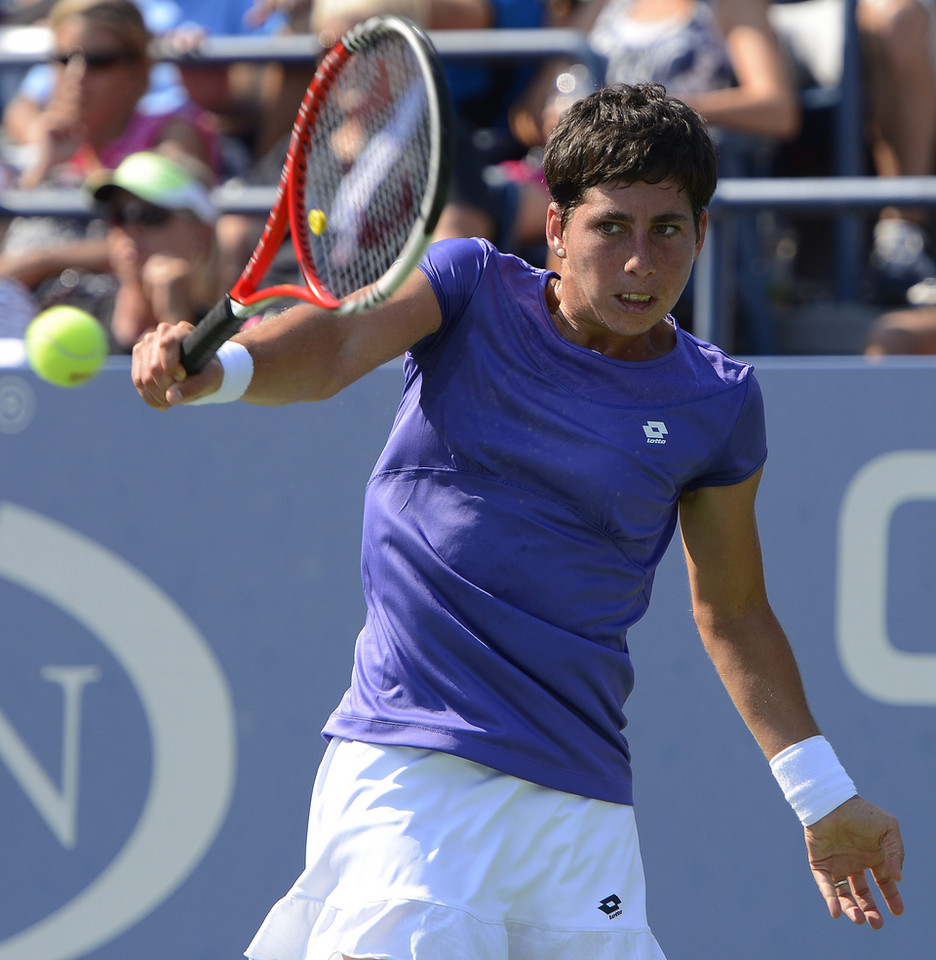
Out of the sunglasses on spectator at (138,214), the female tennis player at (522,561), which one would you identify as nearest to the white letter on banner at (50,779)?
the female tennis player at (522,561)

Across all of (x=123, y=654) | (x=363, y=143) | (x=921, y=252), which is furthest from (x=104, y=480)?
(x=921, y=252)

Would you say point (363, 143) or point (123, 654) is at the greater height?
point (363, 143)

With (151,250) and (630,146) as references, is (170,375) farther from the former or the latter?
(151,250)

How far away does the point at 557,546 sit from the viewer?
79.9 inches

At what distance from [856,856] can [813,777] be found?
0.14 metres

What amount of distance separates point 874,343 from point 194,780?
6.75 ft

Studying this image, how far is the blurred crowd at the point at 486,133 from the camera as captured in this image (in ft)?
12.4

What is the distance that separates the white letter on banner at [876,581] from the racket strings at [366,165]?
143 centimetres

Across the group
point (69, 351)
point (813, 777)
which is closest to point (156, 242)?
point (69, 351)

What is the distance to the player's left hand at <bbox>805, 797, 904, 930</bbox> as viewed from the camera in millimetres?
2195

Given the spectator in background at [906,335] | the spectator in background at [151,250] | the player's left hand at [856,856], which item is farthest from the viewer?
the spectator in background at [151,250]

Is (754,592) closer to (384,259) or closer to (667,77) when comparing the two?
(384,259)

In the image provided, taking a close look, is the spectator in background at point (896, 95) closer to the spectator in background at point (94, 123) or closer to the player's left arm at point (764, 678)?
the spectator in background at point (94, 123)

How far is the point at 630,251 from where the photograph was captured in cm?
196
